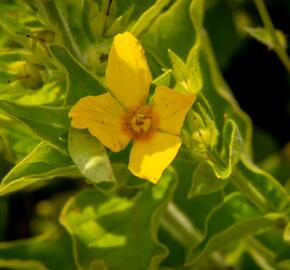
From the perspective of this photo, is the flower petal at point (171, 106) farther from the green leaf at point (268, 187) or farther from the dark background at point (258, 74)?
the dark background at point (258, 74)

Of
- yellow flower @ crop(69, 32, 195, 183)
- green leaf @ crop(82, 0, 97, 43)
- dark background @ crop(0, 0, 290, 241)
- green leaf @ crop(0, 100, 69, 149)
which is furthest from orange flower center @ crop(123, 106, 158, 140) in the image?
dark background @ crop(0, 0, 290, 241)

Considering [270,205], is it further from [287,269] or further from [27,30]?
[27,30]

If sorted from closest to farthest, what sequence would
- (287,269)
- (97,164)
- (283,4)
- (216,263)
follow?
(97,164) < (287,269) < (216,263) < (283,4)

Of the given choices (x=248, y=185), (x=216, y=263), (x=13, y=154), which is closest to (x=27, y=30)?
(x=13, y=154)

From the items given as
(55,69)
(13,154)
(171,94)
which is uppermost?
(171,94)

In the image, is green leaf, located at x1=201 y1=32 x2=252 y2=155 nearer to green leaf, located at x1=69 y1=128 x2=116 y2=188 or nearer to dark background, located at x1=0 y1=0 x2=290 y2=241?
green leaf, located at x1=69 y1=128 x2=116 y2=188
